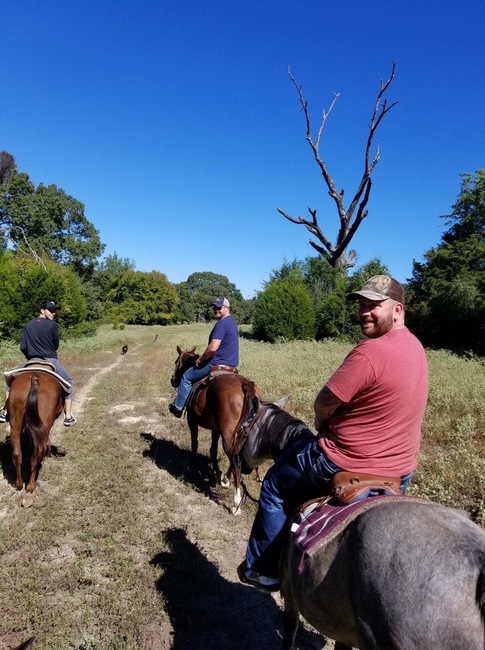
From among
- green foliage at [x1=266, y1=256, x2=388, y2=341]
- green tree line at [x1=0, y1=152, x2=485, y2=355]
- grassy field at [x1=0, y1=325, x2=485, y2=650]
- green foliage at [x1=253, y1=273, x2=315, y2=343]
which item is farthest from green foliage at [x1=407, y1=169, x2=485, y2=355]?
grassy field at [x1=0, y1=325, x2=485, y2=650]

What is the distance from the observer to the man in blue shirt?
640 centimetres

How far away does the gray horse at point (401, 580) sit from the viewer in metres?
1.56

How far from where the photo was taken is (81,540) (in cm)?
451

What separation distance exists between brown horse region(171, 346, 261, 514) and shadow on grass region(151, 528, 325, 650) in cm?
128

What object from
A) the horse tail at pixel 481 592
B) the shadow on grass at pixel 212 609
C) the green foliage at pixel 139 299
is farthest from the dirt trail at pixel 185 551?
the green foliage at pixel 139 299

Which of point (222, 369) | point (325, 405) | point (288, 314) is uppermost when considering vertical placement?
point (288, 314)

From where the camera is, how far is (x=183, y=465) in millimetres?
6926

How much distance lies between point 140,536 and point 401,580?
3770 mm

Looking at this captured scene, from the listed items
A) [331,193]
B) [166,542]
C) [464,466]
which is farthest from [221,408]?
[331,193]

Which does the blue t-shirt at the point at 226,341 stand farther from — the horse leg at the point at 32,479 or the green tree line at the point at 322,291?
the green tree line at the point at 322,291

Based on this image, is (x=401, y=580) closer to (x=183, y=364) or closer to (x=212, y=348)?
(x=212, y=348)

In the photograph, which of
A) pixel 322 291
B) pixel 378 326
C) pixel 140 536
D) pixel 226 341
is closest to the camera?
pixel 378 326

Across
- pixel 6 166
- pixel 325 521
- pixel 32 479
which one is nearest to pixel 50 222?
pixel 6 166

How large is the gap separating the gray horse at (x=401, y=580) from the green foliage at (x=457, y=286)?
2336cm
